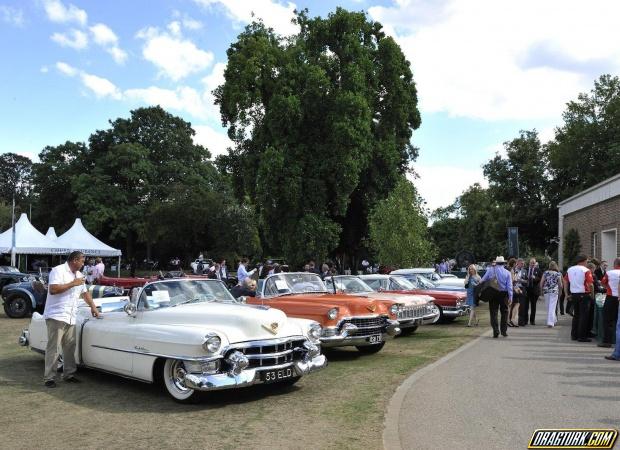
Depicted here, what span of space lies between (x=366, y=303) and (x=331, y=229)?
70.6ft

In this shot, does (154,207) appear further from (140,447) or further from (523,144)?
(140,447)

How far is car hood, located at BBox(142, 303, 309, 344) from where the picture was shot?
278 inches

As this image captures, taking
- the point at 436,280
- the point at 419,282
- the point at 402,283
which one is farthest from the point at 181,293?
the point at 436,280

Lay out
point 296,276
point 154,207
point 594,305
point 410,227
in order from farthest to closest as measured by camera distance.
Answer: point 154,207 < point 410,227 < point 594,305 < point 296,276

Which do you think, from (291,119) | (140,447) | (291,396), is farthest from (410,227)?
(140,447)

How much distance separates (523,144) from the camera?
165 feet

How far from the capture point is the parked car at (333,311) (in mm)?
9727

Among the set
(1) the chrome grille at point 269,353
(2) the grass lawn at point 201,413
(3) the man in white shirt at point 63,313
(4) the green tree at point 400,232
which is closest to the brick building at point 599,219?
(4) the green tree at point 400,232

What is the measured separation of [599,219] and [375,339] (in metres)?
22.5

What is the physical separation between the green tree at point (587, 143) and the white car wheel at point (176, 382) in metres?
44.3

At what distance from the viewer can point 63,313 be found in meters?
7.89

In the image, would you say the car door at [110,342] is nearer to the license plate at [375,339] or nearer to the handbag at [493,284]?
the license plate at [375,339]

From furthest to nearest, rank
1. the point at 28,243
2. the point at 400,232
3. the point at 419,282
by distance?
1. the point at 28,243
2. the point at 400,232
3. the point at 419,282

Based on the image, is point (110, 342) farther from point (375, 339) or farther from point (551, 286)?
point (551, 286)
